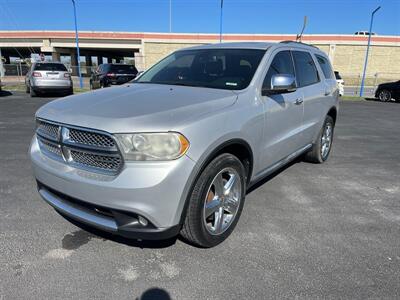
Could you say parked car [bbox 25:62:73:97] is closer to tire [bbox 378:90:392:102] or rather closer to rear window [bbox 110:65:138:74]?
rear window [bbox 110:65:138:74]

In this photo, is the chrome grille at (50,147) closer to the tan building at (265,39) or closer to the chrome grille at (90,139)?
the chrome grille at (90,139)

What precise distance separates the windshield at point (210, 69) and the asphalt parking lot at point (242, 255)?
4.97ft

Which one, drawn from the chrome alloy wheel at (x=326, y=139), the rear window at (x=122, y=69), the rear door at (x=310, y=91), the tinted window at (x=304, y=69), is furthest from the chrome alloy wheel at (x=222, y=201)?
the rear window at (x=122, y=69)

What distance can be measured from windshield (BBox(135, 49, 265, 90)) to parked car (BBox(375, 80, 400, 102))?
62.8 feet

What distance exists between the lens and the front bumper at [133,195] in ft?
8.00

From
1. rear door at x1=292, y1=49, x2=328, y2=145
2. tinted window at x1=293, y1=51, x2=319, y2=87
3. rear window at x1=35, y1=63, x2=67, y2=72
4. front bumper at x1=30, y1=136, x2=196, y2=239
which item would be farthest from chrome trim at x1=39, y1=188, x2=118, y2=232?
rear window at x1=35, y1=63, x2=67, y2=72

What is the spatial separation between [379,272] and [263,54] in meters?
2.48

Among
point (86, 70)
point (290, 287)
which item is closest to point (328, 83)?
point (290, 287)

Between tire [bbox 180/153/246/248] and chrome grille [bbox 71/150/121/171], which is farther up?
chrome grille [bbox 71/150/121/171]

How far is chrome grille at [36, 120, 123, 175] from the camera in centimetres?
254

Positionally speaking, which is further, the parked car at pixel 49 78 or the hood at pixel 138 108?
the parked car at pixel 49 78

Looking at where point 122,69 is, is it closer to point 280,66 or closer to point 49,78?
point 49,78

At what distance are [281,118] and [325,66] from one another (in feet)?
8.26

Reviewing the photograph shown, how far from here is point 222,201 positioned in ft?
10.4
